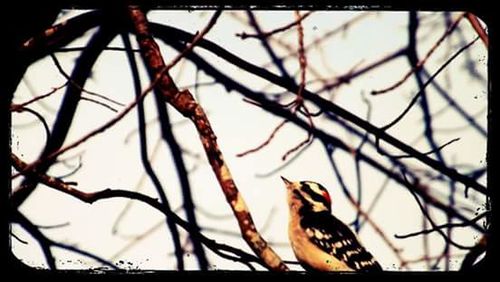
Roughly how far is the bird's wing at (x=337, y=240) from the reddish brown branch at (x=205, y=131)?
0.10 meters

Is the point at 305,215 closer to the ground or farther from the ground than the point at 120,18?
closer to the ground

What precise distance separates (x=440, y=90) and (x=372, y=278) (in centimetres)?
44

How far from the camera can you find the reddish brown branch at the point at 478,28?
1.25 meters

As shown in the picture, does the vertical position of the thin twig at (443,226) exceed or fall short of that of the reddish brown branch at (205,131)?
it falls short

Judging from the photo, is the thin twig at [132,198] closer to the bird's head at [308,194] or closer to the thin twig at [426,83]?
the bird's head at [308,194]

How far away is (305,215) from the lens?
4.10ft

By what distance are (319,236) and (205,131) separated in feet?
1.13

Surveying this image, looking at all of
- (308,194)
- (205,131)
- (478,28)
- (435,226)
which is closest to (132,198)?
(205,131)

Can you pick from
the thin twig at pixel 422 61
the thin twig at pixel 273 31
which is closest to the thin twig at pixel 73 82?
the thin twig at pixel 273 31

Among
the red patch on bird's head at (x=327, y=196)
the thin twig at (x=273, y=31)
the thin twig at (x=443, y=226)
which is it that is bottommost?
the thin twig at (x=443, y=226)

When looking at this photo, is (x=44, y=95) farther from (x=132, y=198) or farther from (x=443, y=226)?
(x=443, y=226)

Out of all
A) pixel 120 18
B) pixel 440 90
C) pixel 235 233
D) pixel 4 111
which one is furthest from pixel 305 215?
pixel 4 111

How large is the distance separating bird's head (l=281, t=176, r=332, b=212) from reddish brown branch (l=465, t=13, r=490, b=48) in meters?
0.48

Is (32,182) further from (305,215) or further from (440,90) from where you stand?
(440,90)
